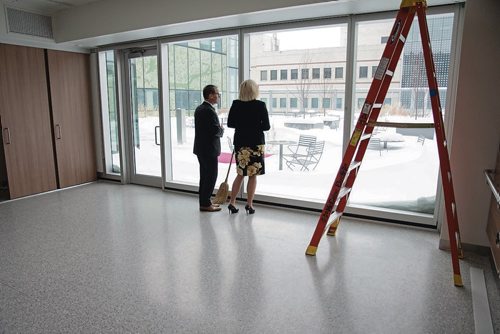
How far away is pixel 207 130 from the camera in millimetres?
4238

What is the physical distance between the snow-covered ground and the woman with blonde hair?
751 millimetres

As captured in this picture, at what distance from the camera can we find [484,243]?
3164mm

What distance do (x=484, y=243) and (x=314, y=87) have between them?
2488mm

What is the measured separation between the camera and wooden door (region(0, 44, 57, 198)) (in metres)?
4.91

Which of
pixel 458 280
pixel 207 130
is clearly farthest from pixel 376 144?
pixel 207 130

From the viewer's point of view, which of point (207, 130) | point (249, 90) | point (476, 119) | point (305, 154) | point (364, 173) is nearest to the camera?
point (476, 119)

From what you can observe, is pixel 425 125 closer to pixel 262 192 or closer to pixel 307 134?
pixel 307 134

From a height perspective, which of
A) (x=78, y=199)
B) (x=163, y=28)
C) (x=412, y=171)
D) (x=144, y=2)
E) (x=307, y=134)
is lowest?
(x=78, y=199)

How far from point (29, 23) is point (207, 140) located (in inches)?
128

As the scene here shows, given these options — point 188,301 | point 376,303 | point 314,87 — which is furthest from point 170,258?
point 314,87

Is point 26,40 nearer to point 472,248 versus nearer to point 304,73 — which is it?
point 304,73

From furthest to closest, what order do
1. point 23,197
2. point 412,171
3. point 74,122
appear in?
point 74,122 → point 23,197 → point 412,171

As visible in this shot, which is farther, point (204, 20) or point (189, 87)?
point (189, 87)

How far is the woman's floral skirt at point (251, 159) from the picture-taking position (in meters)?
4.13
